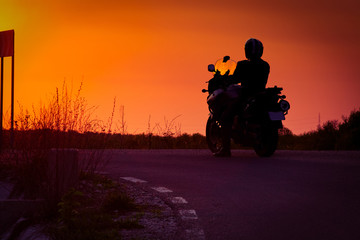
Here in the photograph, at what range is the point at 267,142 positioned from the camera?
1477cm

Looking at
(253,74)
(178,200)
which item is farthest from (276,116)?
(178,200)

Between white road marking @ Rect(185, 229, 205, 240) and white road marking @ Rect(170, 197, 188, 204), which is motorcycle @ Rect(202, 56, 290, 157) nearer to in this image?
white road marking @ Rect(170, 197, 188, 204)

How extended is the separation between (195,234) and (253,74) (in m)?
8.96

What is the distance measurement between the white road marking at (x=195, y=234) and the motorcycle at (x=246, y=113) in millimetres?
7869

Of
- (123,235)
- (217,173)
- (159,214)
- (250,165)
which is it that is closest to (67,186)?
(159,214)

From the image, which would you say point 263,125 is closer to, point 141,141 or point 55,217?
point 55,217

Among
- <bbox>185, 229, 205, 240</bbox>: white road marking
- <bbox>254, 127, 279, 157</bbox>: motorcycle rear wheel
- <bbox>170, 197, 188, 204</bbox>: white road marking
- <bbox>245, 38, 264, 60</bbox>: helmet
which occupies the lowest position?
<bbox>185, 229, 205, 240</bbox>: white road marking

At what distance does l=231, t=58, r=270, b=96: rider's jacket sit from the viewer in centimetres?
1466

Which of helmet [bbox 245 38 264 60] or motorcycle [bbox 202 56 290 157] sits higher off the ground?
helmet [bbox 245 38 264 60]

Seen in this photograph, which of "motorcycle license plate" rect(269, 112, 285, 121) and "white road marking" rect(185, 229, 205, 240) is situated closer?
"white road marking" rect(185, 229, 205, 240)

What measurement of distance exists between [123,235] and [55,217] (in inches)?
62.2

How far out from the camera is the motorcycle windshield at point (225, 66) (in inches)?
614

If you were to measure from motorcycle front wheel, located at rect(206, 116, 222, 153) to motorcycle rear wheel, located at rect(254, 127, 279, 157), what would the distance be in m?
1.30

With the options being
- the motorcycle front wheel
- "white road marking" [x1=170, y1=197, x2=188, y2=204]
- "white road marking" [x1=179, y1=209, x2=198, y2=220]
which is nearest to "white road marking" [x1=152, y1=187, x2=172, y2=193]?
"white road marking" [x1=170, y1=197, x2=188, y2=204]
